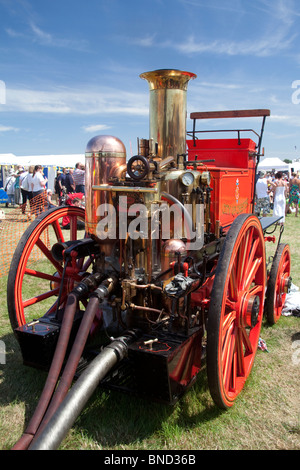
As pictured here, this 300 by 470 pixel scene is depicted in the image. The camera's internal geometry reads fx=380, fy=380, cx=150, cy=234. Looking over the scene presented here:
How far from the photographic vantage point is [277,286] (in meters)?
4.07

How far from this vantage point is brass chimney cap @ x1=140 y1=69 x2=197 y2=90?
3049 mm

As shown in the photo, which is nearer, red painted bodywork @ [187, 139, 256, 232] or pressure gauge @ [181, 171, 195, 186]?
pressure gauge @ [181, 171, 195, 186]

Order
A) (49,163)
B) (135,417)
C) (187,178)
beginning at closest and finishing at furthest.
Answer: (135,417), (187,178), (49,163)

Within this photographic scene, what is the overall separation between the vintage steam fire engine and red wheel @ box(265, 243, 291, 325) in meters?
0.76

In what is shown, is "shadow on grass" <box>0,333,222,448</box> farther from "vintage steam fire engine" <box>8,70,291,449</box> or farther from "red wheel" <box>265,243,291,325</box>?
"red wheel" <box>265,243,291,325</box>

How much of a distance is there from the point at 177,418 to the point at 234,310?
819mm

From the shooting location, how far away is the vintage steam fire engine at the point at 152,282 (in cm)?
226

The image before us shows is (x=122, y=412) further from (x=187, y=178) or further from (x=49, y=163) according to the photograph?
(x=49, y=163)

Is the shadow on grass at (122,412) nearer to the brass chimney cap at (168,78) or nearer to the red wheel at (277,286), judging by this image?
the red wheel at (277,286)

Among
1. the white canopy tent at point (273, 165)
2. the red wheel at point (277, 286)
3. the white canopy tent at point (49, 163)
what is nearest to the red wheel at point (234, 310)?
the red wheel at point (277, 286)

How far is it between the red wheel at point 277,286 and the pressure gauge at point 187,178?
172 cm

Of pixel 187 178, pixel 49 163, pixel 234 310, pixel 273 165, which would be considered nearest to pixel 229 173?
pixel 187 178

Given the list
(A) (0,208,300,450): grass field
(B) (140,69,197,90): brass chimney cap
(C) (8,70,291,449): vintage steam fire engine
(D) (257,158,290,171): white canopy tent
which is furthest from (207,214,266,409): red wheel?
(D) (257,158,290,171): white canopy tent
